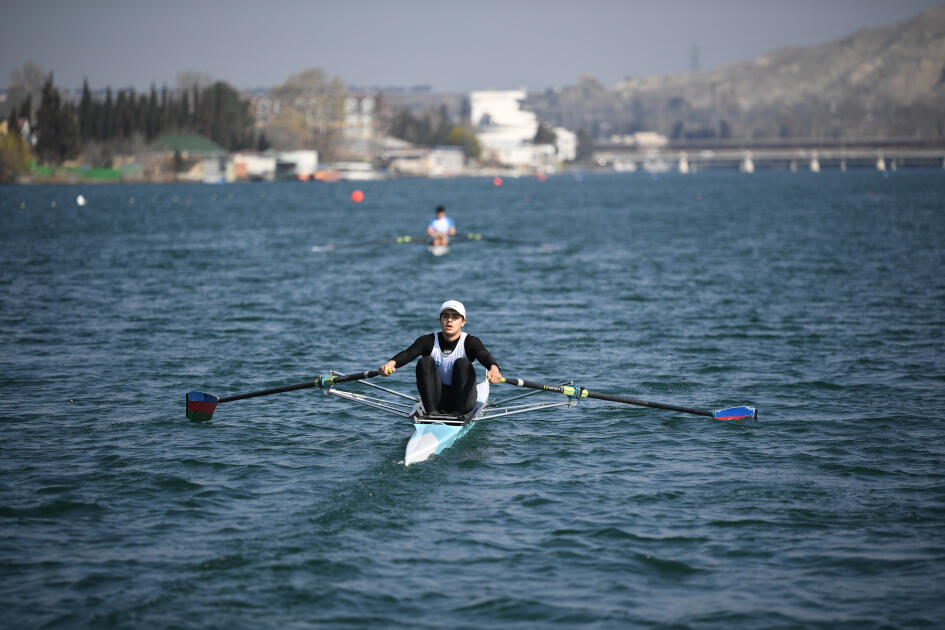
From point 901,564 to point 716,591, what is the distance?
2.37 metres

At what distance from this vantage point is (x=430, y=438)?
1522cm

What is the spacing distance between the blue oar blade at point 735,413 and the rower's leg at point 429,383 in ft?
16.1


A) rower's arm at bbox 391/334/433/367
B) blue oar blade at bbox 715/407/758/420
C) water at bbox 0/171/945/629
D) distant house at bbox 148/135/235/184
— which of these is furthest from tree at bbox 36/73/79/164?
blue oar blade at bbox 715/407/758/420

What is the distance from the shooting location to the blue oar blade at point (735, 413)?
17281mm

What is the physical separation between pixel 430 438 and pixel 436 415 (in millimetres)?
756

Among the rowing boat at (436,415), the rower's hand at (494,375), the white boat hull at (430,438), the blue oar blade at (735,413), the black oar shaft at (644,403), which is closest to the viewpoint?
the white boat hull at (430,438)

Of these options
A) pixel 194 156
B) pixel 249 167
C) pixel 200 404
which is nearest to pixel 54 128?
pixel 194 156

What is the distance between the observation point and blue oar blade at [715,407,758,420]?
56.7 feet

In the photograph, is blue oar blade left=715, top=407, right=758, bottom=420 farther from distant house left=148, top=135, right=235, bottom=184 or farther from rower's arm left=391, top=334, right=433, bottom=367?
distant house left=148, top=135, right=235, bottom=184

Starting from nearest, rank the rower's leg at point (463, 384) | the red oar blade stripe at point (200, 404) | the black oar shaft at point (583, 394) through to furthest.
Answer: the rower's leg at point (463, 384) → the black oar shaft at point (583, 394) → the red oar blade stripe at point (200, 404)

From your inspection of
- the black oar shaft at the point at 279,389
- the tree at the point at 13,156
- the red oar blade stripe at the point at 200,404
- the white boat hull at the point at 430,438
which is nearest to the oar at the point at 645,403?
the white boat hull at the point at 430,438

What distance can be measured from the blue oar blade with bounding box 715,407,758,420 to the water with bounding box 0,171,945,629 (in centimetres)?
28

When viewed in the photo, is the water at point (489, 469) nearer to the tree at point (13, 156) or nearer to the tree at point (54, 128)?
the tree at point (13, 156)

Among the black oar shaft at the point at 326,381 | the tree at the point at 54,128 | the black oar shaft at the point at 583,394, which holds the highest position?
the tree at the point at 54,128
